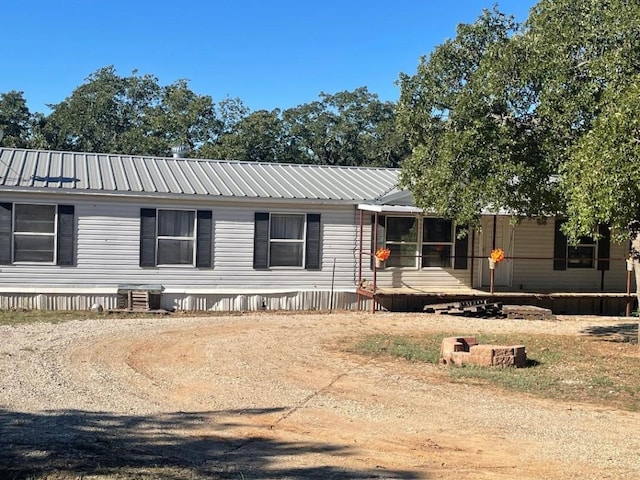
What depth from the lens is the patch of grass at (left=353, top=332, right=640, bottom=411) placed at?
8.92 metres

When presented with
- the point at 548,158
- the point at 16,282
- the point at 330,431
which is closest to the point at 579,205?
the point at 548,158

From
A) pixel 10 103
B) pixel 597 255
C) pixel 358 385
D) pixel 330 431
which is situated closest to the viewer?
pixel 330 431

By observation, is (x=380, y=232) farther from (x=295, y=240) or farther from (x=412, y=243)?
(x=295, y=240)

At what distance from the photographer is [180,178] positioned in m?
17.3

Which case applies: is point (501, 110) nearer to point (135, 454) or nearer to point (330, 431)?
point (330, 431)

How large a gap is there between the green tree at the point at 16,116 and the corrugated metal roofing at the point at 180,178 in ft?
72.3

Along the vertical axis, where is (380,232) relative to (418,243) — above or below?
above

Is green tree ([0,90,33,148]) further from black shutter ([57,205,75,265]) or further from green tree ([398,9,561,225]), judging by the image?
green tree ([398,9,561,225])

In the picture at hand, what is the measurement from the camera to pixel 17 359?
983cm

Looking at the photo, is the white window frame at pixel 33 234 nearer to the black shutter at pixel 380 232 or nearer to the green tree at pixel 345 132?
the black shutter at pixel 380 232

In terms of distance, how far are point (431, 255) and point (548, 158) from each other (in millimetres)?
7068

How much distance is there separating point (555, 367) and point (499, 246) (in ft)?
28.2

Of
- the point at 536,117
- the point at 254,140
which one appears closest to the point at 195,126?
the point at 254,140

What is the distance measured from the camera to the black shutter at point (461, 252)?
18062 mm
